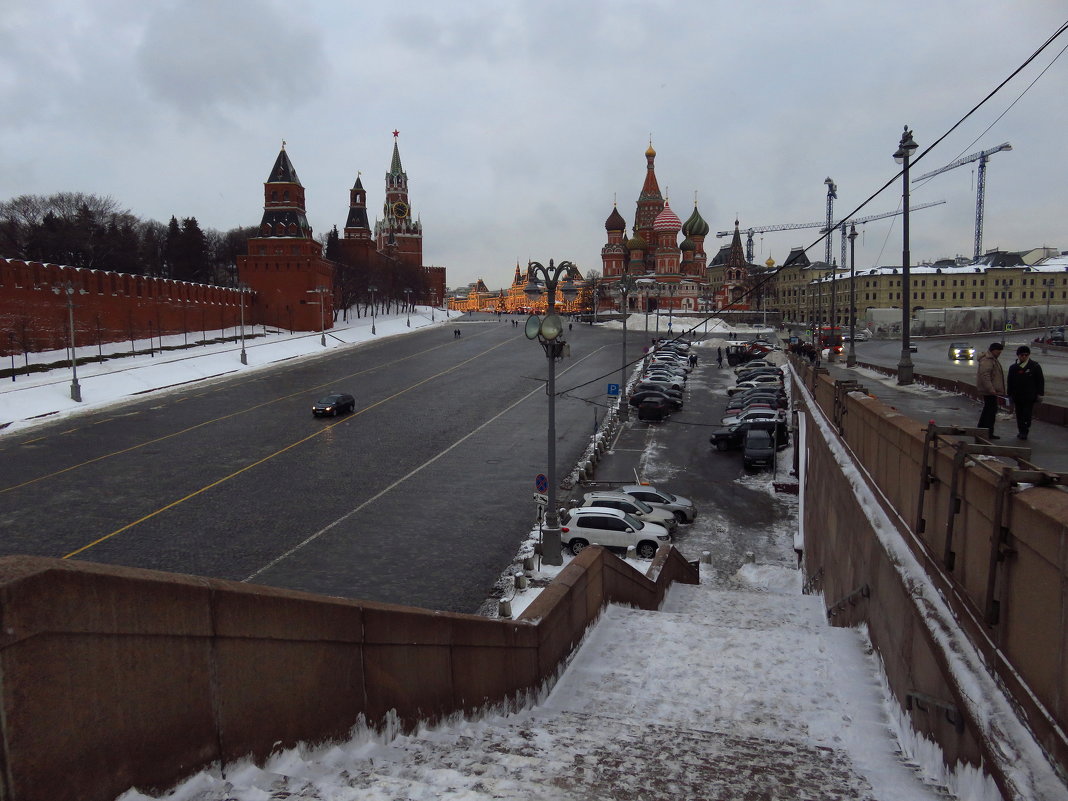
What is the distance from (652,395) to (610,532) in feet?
60.7

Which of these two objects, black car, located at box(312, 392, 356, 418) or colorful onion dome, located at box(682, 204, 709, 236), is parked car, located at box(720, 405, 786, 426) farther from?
colorful onion dome, located at box(682, 204, 709, 236)

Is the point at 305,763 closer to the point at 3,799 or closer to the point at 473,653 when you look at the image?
the point at 3,799

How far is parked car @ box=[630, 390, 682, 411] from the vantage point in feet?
117

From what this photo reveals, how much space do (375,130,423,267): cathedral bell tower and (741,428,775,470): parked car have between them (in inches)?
4783

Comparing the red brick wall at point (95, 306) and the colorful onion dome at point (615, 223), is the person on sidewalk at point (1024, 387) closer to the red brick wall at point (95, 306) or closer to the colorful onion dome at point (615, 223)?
the red brick wall at point (95, 306)

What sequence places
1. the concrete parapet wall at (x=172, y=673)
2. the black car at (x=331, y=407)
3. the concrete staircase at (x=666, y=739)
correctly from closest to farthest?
the concrete parapet wall at (x=172, y=673)
the concrete staircase at (x=666, y=739)
the black car at (x=331, y=407)

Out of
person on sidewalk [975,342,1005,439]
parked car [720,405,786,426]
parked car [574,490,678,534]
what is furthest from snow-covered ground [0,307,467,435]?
person on sidewalk [975,342,1005,439]

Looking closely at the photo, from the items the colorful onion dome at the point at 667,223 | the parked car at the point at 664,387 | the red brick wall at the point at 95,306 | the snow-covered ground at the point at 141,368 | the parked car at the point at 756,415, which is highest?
the colorful onion dome at the point at 667,223

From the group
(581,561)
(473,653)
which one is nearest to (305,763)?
(473,653)

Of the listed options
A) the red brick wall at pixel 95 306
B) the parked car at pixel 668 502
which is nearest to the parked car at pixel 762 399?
the parked car at pixel 668 502

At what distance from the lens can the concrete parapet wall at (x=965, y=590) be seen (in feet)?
12.7

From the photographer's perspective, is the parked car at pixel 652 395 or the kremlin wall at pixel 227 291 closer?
the parked car at pixel 652 395

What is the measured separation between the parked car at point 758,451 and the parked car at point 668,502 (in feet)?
17.5

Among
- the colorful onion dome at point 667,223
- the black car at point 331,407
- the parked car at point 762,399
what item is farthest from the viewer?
the colorful onion dome at point 667,223
